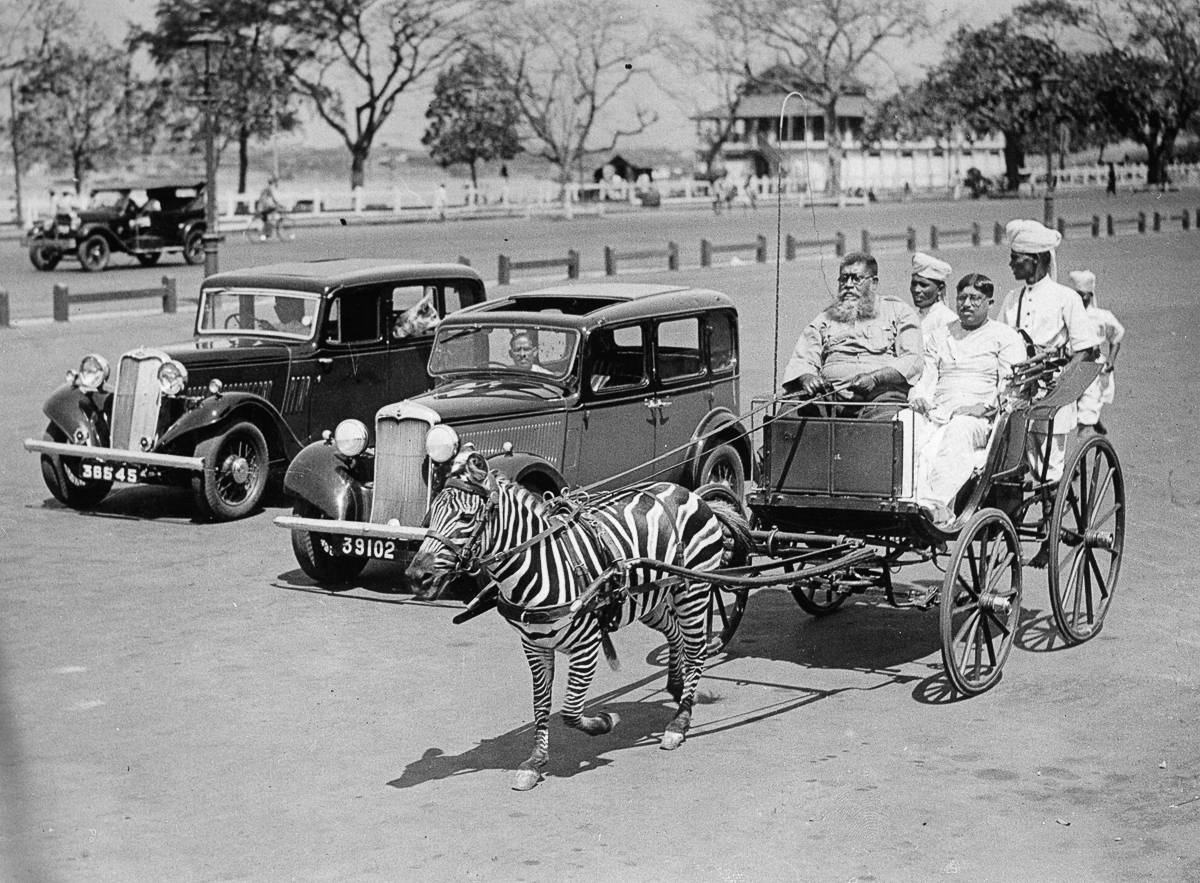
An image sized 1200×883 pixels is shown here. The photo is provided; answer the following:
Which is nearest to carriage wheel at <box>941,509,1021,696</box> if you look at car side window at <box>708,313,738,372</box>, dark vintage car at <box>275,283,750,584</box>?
dark vintage car at <box>275,283,750,584</box>

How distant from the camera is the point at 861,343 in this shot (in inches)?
352

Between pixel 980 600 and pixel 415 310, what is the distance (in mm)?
7357

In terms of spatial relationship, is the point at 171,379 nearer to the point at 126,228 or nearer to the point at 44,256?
the point at 44,256

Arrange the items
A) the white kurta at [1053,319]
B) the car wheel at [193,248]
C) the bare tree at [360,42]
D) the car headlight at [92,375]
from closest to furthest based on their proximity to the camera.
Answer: the white kurta at [1053,319] → the car headlight at [92,375] → the car wheel at [193,248] → the bare tree at [360,42]

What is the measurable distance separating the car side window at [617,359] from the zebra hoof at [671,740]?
4.32 metres

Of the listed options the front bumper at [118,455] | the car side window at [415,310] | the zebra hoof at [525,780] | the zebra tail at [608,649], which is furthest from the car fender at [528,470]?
the car side window at [415,310]

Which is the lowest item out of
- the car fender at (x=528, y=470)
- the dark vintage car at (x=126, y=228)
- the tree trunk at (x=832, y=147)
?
the car fender at (x=528, y=470)

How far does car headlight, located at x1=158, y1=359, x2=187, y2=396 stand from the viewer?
1264 centimetres

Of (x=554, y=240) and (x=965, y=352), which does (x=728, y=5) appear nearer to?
(x=554, y=240)

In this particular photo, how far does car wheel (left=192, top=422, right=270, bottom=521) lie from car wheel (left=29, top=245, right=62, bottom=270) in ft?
84.3

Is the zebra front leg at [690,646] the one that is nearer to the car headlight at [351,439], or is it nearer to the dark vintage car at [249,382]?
the car headlight at [351,439]

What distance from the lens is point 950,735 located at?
7.37 m

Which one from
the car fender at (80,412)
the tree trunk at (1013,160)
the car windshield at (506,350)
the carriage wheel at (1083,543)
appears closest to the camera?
the carriage wheel at (1083,543)

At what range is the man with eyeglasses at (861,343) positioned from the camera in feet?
28.9
